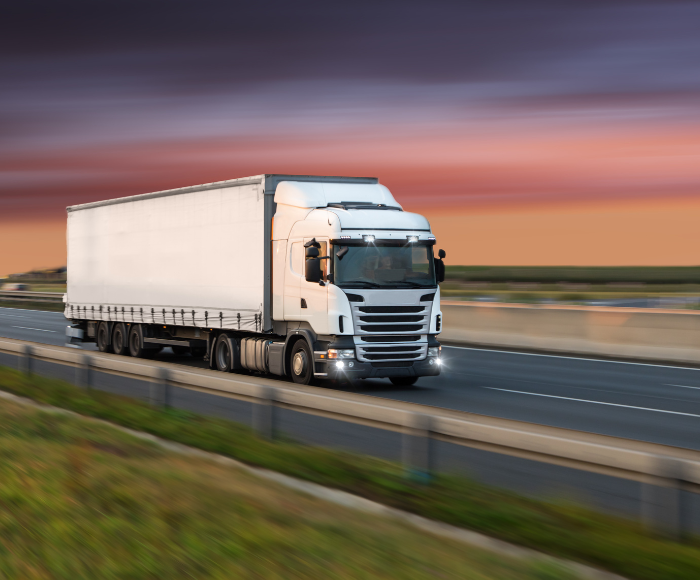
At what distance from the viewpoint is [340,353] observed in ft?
50.6

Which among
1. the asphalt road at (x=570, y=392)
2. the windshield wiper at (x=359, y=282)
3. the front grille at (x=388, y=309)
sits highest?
the windshield wiper at (x=359, y=282)

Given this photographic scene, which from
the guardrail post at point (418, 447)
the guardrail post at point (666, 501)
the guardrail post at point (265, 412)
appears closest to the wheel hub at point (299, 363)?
the guardrail post at point (265, 412)

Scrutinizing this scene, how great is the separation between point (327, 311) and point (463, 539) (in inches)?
395

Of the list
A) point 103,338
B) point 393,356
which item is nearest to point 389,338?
point 393,356

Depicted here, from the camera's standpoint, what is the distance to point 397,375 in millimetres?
15891

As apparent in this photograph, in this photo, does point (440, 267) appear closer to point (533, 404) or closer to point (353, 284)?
point (353, 284)

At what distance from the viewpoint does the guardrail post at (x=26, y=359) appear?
14.7 m

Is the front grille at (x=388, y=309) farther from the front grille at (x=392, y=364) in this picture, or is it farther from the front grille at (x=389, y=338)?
the front grille at (x=392, y=364)

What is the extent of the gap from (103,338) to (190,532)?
1940 centimetres

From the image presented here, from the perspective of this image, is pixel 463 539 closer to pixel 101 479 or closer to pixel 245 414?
pixel 101 479

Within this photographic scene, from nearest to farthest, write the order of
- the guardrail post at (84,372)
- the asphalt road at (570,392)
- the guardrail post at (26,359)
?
1. the asphalt road at (570,392)
2. the guardrail post at (84,372)
3. the guardrail post at (26,359)

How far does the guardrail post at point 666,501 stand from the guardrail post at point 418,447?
177 centimetres

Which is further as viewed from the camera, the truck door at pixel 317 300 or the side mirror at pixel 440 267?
the side mirror at pixel 440 267

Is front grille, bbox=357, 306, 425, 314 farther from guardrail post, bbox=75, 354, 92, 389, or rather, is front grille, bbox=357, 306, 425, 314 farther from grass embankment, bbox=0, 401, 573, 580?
grass embankment, bbox=0, 401, 573, 580
